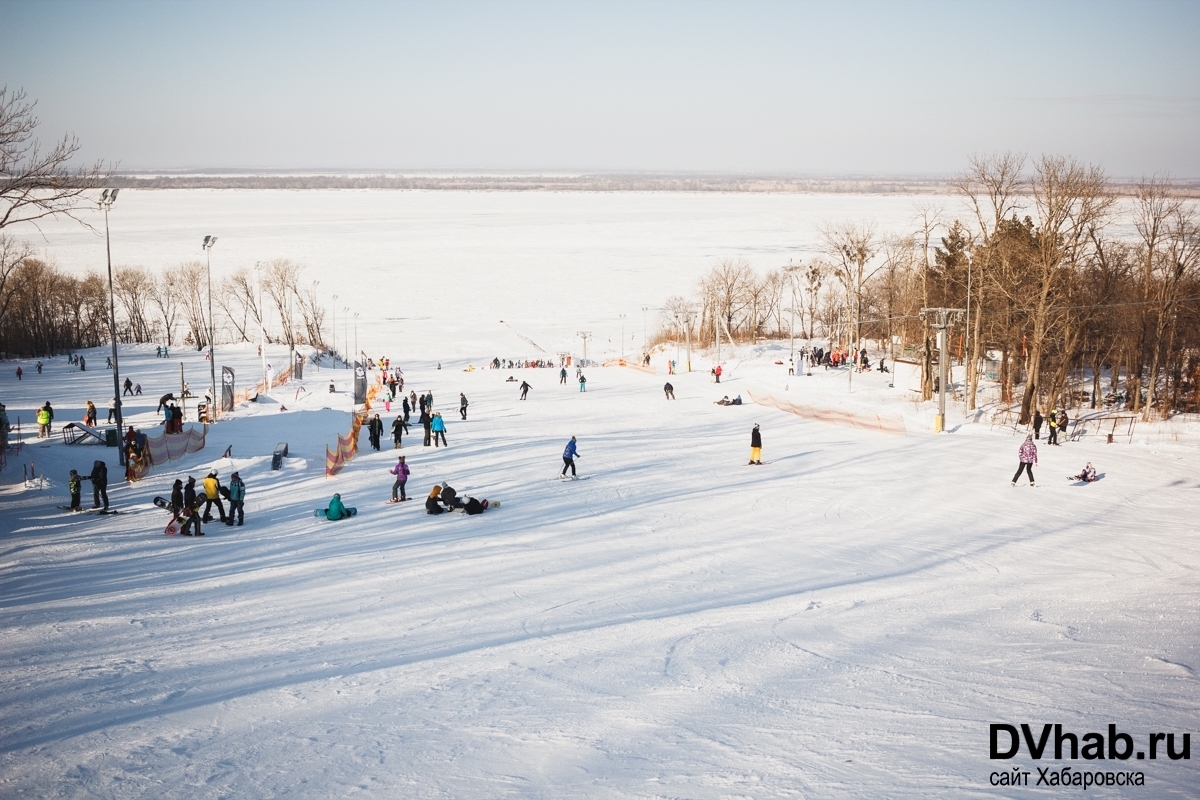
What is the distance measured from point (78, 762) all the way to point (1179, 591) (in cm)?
1551

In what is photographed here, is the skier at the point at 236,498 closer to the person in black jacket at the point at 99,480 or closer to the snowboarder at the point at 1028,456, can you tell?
the person in black jacket at the point at 99,480

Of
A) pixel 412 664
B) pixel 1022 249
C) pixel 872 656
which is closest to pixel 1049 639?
pixel 872 656

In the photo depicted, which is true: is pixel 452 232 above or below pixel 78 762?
above

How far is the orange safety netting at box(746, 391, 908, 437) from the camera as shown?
30422 millimetres

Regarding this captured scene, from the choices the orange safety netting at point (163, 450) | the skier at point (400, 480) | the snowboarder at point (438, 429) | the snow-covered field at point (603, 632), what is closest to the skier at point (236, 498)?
the snow-covered field at point (603, 632)

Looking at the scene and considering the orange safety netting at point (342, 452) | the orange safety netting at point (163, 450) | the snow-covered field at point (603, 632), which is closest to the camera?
the snow-covered field at point (603, 632)

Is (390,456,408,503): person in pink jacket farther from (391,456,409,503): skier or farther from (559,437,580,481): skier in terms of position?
(559,437,580,481): skier

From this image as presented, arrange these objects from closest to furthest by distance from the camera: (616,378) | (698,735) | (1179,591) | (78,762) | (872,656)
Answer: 1. (78,762)
2. (698,735)
3. (872,656)
4. (1179,591)
5. (616,378)

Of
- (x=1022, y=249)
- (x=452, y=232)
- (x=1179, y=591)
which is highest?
(x=452, y=232)

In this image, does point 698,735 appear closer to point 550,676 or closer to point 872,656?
point 550,676

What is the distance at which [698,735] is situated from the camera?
27.5ft

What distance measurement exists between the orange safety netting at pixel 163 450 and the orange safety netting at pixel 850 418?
2264 centimetres

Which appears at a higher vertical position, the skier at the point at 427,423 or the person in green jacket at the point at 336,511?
the skier at the point at 427,423

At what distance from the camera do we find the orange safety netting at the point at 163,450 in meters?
23.4
